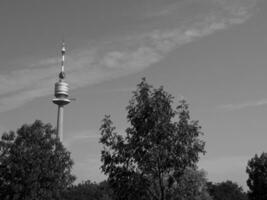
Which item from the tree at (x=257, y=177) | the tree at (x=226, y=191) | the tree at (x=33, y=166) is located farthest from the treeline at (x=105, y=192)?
the tree at (x=33, y=166)

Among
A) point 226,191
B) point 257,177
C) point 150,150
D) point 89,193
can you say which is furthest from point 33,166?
point 226,191

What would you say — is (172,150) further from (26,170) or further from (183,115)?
(26,170)

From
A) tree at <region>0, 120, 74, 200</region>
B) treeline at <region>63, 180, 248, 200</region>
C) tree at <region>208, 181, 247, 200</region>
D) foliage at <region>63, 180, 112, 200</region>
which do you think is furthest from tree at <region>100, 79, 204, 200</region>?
tree at <region>208, 181, 247, 200</region>

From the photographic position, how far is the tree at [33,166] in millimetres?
61344

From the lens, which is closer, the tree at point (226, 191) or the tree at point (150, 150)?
the tree at point (150, 150)

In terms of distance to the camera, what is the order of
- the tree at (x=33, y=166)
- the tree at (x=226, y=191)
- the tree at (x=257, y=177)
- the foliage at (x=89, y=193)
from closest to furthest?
the tree at (x=33, y=166) → the tree at (x=257, y=177) → the foliage at (x=89, y=193) → the tree at (x=226, y=191)

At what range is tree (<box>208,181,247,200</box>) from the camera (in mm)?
172038

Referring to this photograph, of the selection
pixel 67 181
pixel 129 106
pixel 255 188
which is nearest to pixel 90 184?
pixel 255 188

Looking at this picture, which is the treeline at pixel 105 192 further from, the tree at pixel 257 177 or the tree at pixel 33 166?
the tree at pixel 33 166

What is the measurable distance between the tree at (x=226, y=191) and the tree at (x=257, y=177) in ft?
213

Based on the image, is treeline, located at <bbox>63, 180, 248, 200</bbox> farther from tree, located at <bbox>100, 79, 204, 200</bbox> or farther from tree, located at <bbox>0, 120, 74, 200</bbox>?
tree, located at <bbox>100, 79, 204, 200</bbox>

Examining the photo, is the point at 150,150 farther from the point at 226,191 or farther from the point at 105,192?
the point at 226,191

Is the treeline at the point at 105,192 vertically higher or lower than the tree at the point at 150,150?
higher

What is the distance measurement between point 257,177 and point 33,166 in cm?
5844
